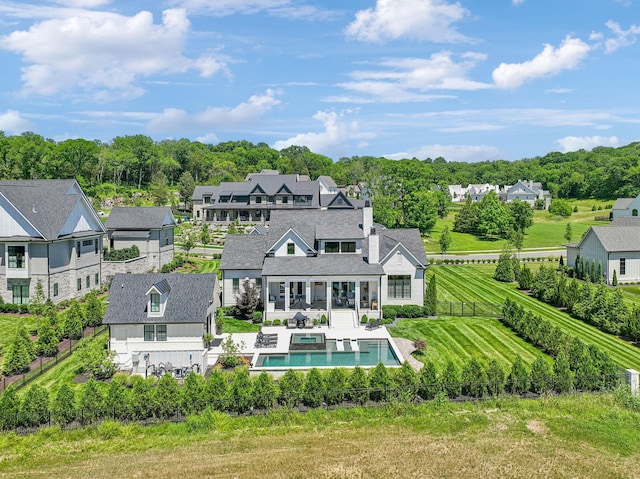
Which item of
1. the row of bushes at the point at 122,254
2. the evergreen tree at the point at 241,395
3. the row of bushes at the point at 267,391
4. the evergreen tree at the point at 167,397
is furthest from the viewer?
the row of bushes at the point at 122,254

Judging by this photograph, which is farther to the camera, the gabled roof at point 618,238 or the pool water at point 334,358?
the gabled roof at point 618,238

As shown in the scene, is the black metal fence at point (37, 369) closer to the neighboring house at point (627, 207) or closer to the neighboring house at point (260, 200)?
the neighboring house at point (260, 200)

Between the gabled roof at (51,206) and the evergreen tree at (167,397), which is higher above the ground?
the gabled roof at (51,206)

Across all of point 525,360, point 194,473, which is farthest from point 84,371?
point 525,360

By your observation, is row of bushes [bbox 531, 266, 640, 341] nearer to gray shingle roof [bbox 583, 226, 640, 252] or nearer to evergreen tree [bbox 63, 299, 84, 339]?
gray shingle roof [bbox 583, 226, 640, 252]

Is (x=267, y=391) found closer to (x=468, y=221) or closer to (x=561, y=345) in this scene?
(x=561, y=345)

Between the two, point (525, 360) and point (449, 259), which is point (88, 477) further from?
point (449, 259)

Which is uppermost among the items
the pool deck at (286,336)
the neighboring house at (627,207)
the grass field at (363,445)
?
the neighboring house at (627,207)

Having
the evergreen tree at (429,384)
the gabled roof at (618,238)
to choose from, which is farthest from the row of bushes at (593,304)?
the evergreen tree at (429,384)
